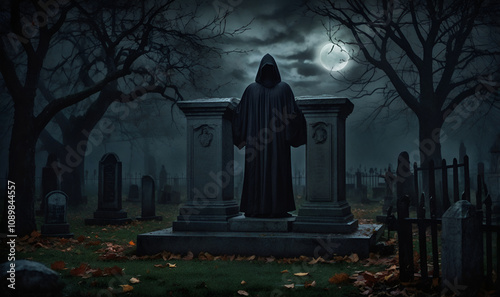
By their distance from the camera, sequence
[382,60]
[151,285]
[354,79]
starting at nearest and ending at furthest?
[151,285] < [382,60] < [354,79]

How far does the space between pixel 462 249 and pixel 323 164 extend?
12.4ft

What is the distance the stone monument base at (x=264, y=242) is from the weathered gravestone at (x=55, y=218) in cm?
396

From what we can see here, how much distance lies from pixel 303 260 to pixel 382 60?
1108 centimetres

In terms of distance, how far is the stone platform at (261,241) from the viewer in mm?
7441

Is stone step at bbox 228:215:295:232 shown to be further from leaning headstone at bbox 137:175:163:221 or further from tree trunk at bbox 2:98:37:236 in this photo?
leaning headstone at bbox 137:175:163:221

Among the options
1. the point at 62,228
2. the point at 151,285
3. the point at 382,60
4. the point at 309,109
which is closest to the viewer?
the point at 151,285

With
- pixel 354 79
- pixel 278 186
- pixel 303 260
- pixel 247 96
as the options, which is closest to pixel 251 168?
pixel 278 186

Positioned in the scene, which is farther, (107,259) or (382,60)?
(382,60)

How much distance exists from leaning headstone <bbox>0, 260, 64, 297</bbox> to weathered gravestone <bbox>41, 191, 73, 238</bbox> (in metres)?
7.37

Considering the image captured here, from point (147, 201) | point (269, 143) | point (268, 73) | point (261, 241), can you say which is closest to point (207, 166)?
point (269, 143)

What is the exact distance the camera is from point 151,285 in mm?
5609

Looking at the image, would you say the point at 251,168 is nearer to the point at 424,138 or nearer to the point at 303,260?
the point at 303,260

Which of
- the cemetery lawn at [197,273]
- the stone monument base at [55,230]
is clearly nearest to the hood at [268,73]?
the cemetery lawn at [197,273]

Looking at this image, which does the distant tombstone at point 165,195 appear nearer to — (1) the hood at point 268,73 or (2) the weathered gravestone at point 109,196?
(2) the weathered gravestone at point 109,196
